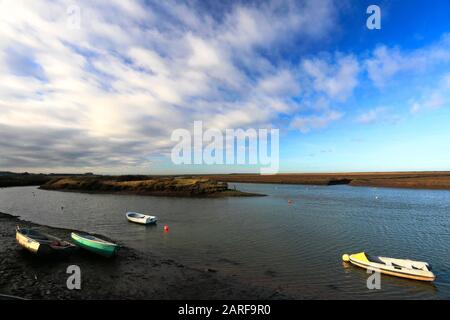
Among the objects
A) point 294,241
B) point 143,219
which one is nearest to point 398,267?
point 294,241

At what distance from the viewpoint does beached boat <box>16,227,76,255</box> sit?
67.8 ft

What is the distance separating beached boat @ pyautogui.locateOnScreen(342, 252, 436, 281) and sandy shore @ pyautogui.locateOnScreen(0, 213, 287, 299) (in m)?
7.77

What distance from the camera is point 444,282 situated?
17625 mm

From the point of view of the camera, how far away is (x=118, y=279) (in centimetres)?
1750

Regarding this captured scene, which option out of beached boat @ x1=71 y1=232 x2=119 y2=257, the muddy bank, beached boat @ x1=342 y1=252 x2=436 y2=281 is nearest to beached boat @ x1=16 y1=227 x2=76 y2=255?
beached boat @ x1=71 y1=232 x2=119 y2=257

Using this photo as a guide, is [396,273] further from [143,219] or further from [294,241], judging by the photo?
[143,219]

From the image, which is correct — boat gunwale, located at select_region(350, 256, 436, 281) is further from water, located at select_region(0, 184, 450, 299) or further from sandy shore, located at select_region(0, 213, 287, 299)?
sandy shore, located at select_region(0, 213, 287, 299)

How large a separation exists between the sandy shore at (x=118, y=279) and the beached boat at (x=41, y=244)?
64 centimetres

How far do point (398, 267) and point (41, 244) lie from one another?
81.7ft

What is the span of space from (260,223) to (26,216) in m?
35.7

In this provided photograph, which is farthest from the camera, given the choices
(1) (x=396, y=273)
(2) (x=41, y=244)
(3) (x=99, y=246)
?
(3) (x=99, y=246)

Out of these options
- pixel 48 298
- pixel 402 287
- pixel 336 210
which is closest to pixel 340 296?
pixel 402 287

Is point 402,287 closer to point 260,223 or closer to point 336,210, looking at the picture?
point 260,223
